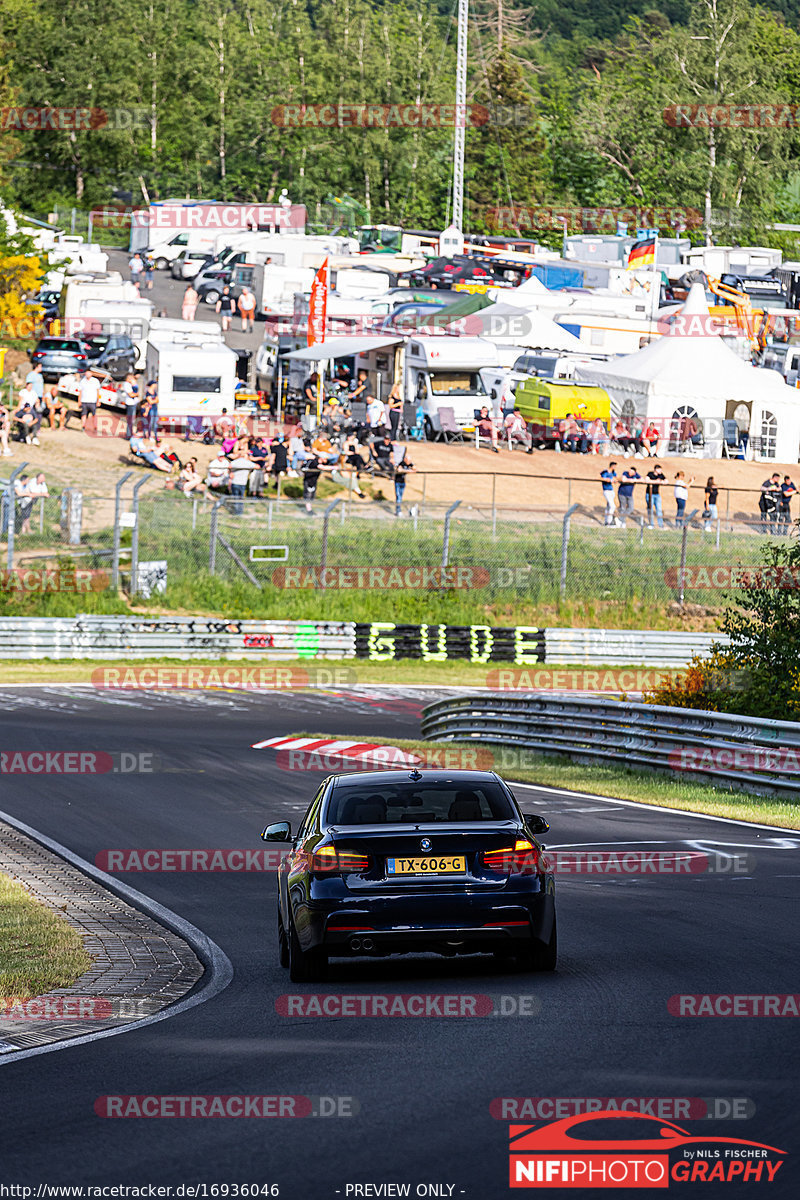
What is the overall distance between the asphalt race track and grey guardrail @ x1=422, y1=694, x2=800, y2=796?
3.11 metres

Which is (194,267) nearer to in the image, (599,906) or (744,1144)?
(599,906)

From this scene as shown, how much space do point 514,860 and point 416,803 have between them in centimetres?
77

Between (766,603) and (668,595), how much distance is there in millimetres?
15807

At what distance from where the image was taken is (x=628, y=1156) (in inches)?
212

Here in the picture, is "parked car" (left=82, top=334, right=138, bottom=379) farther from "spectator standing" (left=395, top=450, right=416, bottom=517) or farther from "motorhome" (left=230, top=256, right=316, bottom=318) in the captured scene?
"spectator standing" (left=395, top=450, right=416, bottom=517)

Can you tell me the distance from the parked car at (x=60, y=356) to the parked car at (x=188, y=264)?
976 inches

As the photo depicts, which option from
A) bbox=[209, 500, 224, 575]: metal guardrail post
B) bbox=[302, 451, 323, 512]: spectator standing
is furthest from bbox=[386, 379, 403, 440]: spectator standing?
bbox=[209, 500, 224, 575]: metal guardrail post

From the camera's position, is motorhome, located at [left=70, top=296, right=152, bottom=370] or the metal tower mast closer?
motorhome, located at [left=70, top=296, right=152, bottom=370]

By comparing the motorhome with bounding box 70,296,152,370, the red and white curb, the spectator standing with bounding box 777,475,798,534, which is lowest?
the red and white curb

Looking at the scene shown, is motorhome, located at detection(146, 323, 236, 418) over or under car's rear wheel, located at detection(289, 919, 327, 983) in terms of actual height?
over

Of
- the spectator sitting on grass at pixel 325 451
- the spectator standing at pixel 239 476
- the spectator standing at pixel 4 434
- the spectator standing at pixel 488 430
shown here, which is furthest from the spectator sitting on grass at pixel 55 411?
the spectator standing at pixel 488 430

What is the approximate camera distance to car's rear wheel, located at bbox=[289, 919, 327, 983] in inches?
351

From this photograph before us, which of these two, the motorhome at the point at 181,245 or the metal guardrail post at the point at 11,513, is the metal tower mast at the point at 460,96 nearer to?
the motorhome at the point at 181,245

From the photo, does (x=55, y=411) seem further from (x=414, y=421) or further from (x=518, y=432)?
(x=518, y=432)
